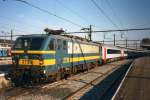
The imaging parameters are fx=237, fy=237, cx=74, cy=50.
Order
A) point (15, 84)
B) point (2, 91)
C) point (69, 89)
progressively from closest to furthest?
point (2, 91)
point (69, 89)
point (15, 84)

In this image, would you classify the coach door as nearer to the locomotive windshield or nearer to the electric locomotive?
the electric locomotive

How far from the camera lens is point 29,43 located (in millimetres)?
14758

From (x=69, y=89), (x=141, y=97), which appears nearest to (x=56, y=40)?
(x=69, y=89)

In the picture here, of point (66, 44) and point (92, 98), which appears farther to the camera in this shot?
point (66, 44)

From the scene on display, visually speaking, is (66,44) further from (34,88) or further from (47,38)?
(34,88)

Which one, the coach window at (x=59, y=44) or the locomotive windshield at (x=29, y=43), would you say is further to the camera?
the coach window at (x=59, y=44)

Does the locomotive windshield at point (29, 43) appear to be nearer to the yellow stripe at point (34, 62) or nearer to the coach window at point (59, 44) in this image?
the yellow stripe at point (34, 62)

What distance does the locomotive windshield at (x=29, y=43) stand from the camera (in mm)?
14375

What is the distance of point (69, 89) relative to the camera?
14.3m

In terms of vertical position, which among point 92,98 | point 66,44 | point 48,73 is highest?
point 66,44

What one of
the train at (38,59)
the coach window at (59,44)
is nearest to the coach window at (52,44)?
the train at (38,59)

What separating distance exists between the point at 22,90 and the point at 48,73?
1835mm

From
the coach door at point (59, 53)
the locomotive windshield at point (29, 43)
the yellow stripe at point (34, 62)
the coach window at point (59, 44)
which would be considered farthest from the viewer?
the coach window at point (59, 44)

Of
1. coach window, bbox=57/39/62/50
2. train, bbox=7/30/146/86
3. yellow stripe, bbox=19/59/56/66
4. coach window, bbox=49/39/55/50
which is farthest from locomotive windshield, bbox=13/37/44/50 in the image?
coach window, bbox=57/39/62/50
